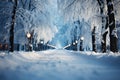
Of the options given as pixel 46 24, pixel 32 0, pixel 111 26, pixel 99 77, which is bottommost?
pixel 99 77

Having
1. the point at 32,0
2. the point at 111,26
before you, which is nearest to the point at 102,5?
the point at 111,26

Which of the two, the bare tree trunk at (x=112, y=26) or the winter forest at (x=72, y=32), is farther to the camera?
the bare tree trunk at (x=112, y=26)

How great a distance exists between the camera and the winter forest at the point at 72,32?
4.85 meters

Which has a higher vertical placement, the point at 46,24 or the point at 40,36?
the point at 46,24

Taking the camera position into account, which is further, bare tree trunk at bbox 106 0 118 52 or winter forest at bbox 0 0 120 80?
bare tree trunk at bbox 106 0 118 52

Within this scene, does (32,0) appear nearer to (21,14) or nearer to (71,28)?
(21,14)

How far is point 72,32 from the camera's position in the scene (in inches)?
1786

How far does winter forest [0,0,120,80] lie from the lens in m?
4.85

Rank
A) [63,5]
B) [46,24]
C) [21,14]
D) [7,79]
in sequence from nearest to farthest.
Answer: [7,79] < [63,5] < [21,14] < [46,24]

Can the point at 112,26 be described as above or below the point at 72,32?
below

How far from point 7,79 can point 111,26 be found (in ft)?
34.0

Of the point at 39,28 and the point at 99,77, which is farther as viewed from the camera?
the point at 39,28

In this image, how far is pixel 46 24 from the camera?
29.2m

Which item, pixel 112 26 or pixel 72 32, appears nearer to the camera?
pixel 112 26
